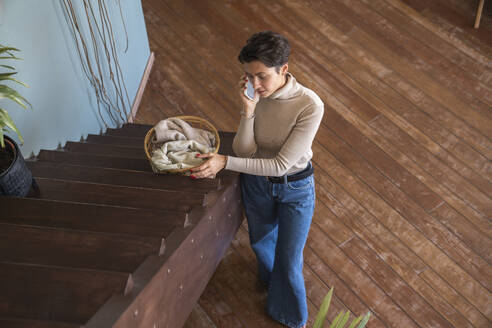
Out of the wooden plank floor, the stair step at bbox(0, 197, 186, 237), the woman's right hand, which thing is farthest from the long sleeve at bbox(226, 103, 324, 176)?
the wooden plank floor

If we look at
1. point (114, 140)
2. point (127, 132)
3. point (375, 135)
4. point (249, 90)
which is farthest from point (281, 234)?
point (375, 135)

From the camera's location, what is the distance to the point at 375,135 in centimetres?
328

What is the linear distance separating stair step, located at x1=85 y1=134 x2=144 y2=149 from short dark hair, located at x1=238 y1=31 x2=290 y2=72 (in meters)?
1.22

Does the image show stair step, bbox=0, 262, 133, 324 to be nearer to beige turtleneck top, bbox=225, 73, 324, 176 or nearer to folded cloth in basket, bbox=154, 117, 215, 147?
beige turtleneck top, bbox=225, 73, 324, 176

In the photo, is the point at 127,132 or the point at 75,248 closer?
the point at 75,248

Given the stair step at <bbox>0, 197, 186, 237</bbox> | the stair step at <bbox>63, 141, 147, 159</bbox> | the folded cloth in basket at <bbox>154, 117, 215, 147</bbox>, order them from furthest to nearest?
the stair step at <bbox>63, 141, 147, 159</bbox> < the folded cloth in basket at <bbox>154, 117, 215, 147</bbox> < the stair step at <bbox>0, 197, 186, 237</bbox>

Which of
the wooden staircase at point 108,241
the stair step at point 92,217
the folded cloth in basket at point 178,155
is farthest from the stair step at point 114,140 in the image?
the stair step at point 92,217

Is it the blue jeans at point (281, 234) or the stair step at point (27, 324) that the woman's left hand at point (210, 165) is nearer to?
the blue jeans at point (281, 234)

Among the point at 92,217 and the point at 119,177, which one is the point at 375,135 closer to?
the point at 119,177

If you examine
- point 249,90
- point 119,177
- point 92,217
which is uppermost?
point 249,90

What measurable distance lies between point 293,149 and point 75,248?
85 centimetres

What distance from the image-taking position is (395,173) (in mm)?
3059

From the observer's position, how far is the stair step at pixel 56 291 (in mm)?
1180

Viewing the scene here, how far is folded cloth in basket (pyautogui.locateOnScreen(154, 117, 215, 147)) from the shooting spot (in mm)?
2166
